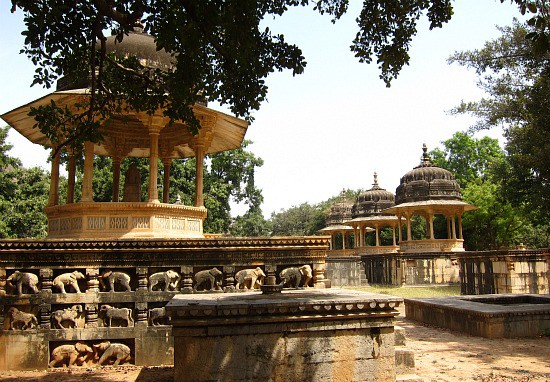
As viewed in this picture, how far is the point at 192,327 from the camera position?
3.79m

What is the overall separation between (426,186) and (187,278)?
23996mm

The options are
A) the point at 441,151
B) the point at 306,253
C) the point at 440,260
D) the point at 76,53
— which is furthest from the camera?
the point at 441,151

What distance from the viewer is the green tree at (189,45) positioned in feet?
19.2

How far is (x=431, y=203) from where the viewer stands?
1117 inches

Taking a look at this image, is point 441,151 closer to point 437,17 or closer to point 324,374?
point 437,17

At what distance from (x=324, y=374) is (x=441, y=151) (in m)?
50.6

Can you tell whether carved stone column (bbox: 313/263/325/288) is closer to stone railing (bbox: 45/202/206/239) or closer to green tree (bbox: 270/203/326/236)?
stone railing (bbox: 45/202/206/239)

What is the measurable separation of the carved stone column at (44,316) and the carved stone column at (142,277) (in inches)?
51.1

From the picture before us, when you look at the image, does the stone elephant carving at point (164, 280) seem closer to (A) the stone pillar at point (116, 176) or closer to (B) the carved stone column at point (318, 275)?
(B) the carved stone column at point (318, 275)

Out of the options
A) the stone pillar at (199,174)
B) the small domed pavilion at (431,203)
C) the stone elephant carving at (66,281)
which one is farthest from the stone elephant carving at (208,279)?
the small domed pavilion at (431,203)

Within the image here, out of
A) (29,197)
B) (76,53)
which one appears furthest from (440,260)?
(29,197)

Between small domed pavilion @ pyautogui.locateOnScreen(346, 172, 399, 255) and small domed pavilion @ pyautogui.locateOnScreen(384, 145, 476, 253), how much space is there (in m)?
6.97

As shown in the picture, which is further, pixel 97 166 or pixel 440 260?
pixel 97 166

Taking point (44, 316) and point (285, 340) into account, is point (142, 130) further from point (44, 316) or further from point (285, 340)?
point (285, 340)
